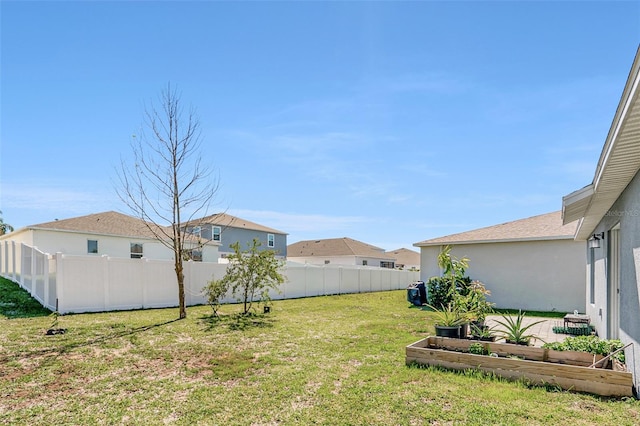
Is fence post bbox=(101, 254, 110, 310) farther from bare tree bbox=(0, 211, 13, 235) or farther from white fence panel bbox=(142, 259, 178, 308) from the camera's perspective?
bare tree bbox=(0, 211, 13, 235)

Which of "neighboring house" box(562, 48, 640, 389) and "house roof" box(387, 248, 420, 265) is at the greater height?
"neighboring house" box(562, 48, 640, 389)

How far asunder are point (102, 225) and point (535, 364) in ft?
70.2

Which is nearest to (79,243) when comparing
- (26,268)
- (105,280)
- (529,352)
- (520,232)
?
(26,268)

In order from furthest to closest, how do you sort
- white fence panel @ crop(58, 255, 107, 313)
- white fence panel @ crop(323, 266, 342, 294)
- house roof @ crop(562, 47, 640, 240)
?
white fence panel @ crop(323, 266, 342, 294)
white fence panel @ crop(58, 255, 107, 313)
house roof @ crop(562, 47, 640, 240)

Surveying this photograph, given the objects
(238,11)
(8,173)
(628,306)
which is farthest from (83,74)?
(628,306)

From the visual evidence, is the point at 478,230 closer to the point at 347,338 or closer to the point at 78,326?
the point at 347,338

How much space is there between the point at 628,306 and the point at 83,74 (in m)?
12.8

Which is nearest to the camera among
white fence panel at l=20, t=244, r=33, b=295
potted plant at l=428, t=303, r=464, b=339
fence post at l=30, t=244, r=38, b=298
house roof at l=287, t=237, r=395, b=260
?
potted plant at l=428, t=303, r=464, b=339

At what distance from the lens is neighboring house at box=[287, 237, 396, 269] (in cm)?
3906

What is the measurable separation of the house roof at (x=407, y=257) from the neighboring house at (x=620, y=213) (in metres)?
47.6

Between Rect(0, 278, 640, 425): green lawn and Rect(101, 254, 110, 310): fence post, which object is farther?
Rect(101, 254, 110, 310): fence post

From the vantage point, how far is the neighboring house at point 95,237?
725 inches

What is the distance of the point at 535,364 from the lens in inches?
207

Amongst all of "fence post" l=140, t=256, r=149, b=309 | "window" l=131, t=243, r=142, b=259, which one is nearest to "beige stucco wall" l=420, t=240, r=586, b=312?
"fence post" l=140, t=256, r=149, b=309
